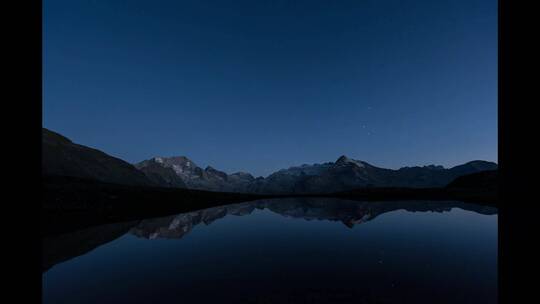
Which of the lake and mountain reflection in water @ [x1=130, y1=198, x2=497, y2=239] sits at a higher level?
the lake

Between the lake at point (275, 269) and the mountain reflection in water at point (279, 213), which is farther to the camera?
the mountain reflection in water at point (279, 213)

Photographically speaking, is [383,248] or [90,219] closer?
[383,248]

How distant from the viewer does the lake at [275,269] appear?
1027 centimetres

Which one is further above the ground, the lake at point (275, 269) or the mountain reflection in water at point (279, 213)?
the lake at point (275, 269)

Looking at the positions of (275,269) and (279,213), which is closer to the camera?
(275,269)

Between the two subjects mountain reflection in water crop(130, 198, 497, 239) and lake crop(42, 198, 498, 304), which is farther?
mountain reflection in water crop(130, 198, 497, 239)

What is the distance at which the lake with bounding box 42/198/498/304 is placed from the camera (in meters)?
10.3

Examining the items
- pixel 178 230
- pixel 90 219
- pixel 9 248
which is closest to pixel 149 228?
pixel 178 230

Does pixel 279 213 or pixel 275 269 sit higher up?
pixel 275 269

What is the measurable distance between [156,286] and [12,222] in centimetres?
1151

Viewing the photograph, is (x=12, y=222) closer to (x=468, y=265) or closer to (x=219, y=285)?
(x=219, y=285)

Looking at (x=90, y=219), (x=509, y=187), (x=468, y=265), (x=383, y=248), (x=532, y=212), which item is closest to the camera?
(x=532, y=212)

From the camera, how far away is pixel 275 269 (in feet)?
43.8

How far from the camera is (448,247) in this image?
17.5 m
